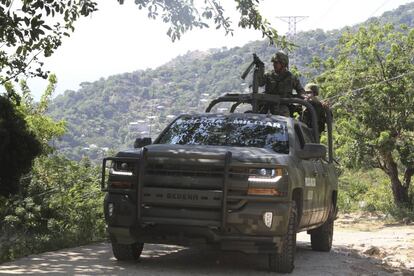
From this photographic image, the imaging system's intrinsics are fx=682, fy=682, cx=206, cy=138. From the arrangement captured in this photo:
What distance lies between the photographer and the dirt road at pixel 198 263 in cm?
700

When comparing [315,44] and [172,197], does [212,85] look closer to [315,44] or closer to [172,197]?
[315,44]

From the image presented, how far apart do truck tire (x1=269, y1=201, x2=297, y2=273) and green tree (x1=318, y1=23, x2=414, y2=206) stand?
12.2 meters

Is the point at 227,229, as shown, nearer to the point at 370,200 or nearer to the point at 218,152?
the point at 218,152

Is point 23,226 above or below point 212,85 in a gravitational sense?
below

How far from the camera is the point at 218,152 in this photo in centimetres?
698

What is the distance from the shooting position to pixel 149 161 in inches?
275

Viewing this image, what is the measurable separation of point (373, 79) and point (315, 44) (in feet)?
253

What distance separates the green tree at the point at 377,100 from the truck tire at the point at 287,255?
480 inches

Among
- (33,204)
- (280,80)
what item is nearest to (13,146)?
(33,204)

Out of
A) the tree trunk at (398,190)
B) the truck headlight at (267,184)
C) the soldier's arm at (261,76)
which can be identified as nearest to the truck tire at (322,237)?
the soldier's arm at (261,76)

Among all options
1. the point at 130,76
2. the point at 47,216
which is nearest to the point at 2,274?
the point at 47,216

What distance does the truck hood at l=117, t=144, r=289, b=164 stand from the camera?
6855 millimetres

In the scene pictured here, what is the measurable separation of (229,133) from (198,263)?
1.54 metres

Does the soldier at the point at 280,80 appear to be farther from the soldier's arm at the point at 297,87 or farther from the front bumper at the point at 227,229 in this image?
the front bumper at the point at 227,229
